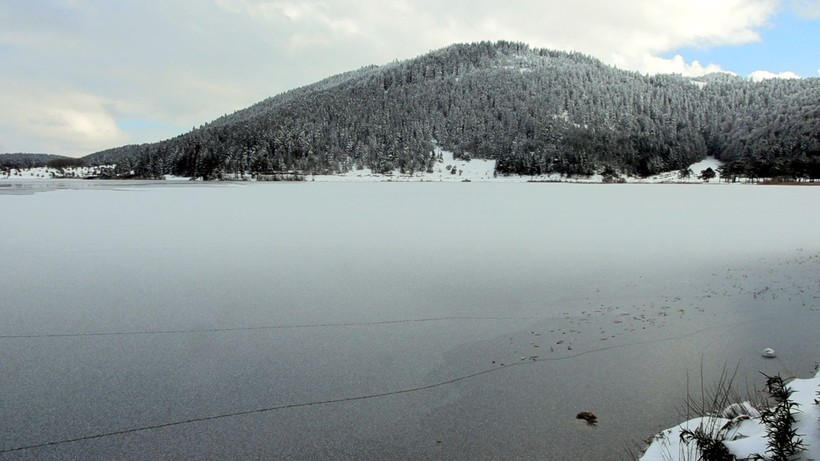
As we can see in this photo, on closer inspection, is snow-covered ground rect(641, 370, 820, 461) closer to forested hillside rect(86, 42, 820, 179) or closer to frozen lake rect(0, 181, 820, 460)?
frozen lake rect(0, 181, 820, 460)

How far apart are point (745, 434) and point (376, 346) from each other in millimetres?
3403

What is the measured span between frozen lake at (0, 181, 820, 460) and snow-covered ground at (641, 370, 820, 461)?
265 millimetres

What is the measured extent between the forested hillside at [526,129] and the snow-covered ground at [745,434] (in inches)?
4440

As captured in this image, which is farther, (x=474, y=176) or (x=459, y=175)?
(x=459, y=175)

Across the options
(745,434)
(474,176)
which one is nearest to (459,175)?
(474,176)

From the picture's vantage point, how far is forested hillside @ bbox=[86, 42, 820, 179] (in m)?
111

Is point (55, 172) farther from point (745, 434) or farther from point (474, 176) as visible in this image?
point (745, 434)

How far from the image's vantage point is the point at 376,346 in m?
5.28

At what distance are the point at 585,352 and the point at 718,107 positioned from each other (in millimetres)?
170810

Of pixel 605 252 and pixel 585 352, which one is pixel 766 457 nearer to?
pixel 585 352

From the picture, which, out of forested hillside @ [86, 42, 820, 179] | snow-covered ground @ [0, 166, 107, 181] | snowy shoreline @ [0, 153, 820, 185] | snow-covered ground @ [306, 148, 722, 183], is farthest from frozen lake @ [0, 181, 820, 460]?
snow-covered ground @ [0, 166, 107, 181]

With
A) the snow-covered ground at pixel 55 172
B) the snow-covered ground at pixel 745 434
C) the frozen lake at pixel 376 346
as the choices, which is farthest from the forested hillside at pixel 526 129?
the snow-covered ground at pixel 745 434

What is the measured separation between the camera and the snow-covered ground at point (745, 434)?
257 centimetres

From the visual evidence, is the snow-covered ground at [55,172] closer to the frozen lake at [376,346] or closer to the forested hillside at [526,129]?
the forested hillside at [526,129]
